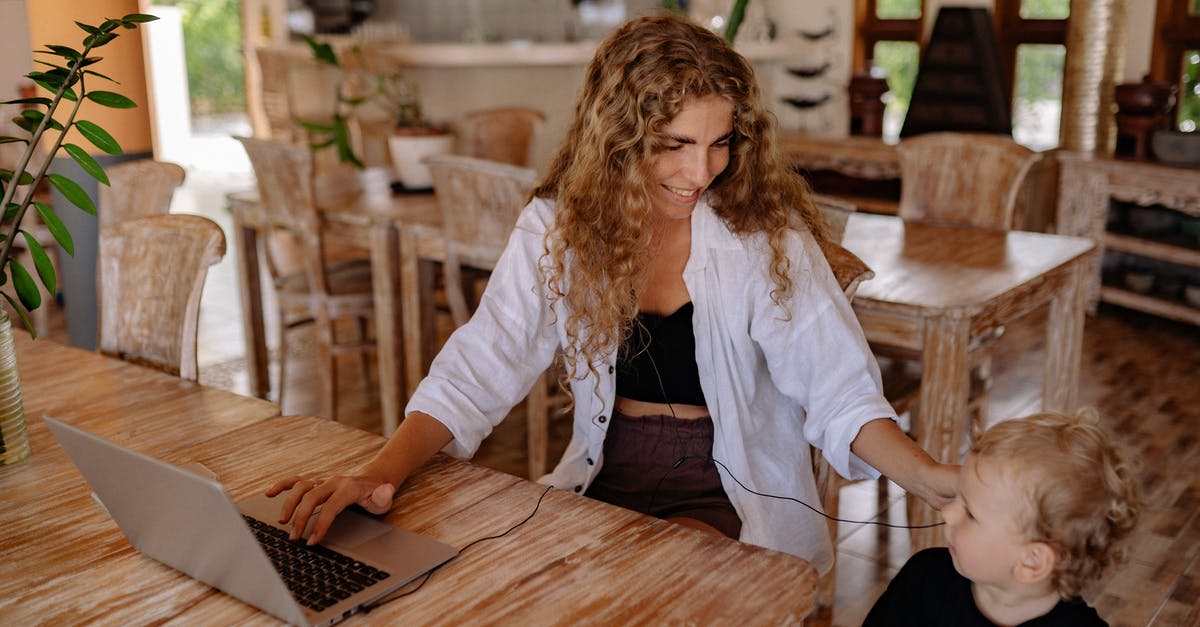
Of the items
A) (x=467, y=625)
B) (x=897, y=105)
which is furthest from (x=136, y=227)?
(x=897, y=105)

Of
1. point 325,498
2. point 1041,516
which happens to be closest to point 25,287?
point 325,498

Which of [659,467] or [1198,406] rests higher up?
[659,467]

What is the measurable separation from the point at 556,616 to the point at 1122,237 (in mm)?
4217

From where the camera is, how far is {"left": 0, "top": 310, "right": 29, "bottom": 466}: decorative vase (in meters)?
1.42

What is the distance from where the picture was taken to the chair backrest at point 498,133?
4262 mm

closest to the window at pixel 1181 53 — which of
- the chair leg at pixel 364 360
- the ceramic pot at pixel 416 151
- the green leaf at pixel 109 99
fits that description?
the ceramic pot at pixel 416 151

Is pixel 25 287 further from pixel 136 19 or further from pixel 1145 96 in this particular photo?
pixel 1145 96

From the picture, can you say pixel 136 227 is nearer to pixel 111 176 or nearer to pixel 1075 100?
pixel 111 176

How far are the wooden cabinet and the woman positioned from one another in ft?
10.6

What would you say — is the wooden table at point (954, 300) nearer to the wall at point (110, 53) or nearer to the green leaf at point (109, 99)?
the green leaf at point (109, 99)

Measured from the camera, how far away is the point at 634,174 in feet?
5.40

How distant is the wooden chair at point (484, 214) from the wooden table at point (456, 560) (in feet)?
4.87

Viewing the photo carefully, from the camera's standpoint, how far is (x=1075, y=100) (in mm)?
4918

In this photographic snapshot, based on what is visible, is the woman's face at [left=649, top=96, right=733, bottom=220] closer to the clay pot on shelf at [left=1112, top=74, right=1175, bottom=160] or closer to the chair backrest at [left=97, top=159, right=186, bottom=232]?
the chair backrest at [left=97, top=159, right=186, bottom=232]
